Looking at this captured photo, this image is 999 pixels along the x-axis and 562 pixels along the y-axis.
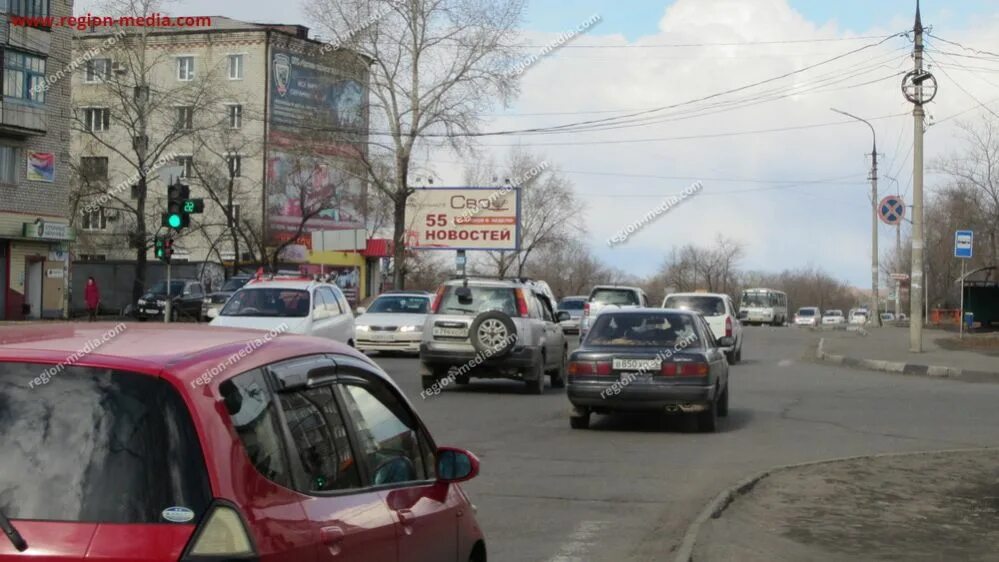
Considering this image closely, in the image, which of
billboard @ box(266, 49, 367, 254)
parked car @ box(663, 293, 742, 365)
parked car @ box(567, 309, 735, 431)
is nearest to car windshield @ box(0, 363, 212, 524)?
parked car @ box(567, 309, 735, 431)

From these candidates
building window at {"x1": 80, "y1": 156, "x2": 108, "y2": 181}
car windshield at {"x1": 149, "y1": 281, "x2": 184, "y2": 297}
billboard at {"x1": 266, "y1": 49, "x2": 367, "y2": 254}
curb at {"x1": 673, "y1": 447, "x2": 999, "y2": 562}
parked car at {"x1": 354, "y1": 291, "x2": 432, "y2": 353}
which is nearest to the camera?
curb at {"x1": 673, "y1": 447, "x2": 999, "y2": 562}

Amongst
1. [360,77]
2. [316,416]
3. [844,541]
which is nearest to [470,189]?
[360,77]

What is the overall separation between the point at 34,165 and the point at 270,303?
101 feet

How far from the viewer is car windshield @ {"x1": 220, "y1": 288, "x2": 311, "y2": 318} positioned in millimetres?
19031

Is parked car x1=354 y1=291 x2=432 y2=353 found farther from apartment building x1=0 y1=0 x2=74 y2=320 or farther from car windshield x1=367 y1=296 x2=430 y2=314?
apartment building x1=0 y1=0 x2=74 y2=320

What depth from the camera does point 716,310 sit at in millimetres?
28719

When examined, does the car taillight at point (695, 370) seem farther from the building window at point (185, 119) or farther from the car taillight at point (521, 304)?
the building window at point (185, 119)

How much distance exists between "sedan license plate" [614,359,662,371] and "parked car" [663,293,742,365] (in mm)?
14449

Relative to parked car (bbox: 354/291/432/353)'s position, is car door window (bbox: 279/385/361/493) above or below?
above

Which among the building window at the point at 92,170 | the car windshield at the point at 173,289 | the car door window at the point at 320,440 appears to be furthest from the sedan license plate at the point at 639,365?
the building window at the point at 92,170

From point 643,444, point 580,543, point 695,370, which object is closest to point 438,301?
point 695,370

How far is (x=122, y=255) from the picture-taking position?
71438 mm

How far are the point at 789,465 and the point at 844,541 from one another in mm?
3356

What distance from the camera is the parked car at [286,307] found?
1867 centimetres
